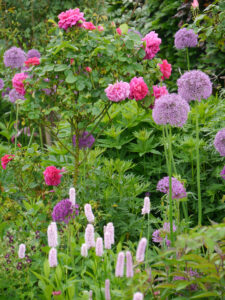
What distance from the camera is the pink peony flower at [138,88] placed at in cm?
266

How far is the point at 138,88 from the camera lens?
2.66 meters

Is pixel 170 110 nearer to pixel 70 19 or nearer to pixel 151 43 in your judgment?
pixel 151 43

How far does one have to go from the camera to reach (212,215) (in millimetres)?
3164

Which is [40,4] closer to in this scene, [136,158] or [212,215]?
[136,158]

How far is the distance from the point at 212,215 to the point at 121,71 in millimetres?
1261

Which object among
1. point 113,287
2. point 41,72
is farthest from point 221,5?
point 113,287

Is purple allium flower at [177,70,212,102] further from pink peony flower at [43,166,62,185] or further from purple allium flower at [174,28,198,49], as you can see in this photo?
purple allium flower at [174,28,198,49]

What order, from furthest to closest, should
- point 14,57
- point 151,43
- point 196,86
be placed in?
point 14,57
point 151,43
point 196,86

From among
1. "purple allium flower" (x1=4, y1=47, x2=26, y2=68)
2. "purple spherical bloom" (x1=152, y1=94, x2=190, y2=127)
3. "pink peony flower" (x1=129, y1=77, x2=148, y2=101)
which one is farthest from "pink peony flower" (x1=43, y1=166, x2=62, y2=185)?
"purple allium flower" (x1=4, y1=47, x2=26, y2=68)

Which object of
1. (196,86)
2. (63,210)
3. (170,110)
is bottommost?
(63,210)

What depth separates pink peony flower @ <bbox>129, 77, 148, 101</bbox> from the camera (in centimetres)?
266

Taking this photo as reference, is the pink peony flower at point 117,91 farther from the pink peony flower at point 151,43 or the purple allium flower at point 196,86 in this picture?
the purple allium flower at point 196,86

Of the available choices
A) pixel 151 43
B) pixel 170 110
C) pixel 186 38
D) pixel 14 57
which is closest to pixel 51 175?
pixel 170 110

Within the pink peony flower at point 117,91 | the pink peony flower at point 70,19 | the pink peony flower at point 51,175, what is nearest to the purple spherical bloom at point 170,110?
the pink peony flower at point 117,91
